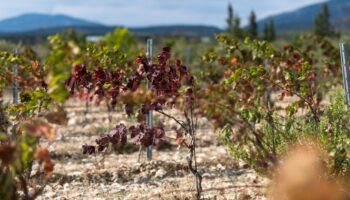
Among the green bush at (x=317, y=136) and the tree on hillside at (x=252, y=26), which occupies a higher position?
the tree on hillside at (x=252, y=26)

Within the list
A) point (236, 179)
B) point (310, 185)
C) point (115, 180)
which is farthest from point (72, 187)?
point (310, 185)

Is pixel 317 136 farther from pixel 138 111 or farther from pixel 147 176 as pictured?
pixel 147 176

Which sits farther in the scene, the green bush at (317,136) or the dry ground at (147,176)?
the dry ground at (147,176)

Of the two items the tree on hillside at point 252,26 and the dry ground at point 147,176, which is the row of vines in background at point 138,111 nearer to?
the dry ground at point 147,176

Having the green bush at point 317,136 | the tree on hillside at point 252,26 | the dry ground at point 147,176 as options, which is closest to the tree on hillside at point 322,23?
the tree on hillside at point 252,26

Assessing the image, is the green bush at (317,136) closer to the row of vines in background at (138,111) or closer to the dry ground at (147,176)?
the row of vines in background at (138,111)

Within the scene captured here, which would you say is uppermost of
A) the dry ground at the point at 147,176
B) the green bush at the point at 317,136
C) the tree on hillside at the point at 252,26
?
the tree on hillside at the point at 252,26

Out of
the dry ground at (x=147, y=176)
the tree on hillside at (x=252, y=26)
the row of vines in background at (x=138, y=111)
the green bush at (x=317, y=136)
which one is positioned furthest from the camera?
the tree on hillside at (x=252, y=26)

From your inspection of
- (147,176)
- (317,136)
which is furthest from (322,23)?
(317,136)

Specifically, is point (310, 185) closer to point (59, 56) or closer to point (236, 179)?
point (59, 56)

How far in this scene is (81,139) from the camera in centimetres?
886

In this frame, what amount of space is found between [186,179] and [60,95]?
3303 millimetres

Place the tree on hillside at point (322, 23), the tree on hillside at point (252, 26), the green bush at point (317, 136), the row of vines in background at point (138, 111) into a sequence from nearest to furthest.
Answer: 1. the row of vines in background at point (138, 111)
2. the green bush at point (317, 136)
3. the tree on hillside at point (252, 26)
4. the tree on hillside at point (322, 23)

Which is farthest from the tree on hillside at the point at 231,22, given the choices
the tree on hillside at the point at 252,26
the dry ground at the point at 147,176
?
the dry ground at the point at 147,176
